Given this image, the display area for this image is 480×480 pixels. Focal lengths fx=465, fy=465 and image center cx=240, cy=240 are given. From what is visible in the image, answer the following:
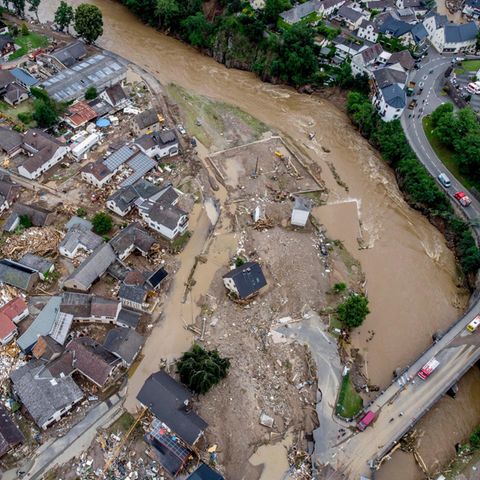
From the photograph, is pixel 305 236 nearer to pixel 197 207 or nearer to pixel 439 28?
pixel 197 207

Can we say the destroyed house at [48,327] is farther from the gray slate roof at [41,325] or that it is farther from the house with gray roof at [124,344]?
the house with gray roof at [124,344]

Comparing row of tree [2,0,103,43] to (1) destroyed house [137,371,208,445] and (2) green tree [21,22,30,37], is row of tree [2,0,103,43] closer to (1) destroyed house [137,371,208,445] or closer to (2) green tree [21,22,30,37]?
(2) green tree [21,22,30,37]

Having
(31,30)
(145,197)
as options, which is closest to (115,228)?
(145,197)

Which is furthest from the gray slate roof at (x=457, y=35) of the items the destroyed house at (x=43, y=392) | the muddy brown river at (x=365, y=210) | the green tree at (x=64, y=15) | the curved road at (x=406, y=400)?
the destroyed house at (x=43, y=392)

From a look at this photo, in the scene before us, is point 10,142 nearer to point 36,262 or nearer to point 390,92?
point 36,262

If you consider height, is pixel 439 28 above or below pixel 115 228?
above

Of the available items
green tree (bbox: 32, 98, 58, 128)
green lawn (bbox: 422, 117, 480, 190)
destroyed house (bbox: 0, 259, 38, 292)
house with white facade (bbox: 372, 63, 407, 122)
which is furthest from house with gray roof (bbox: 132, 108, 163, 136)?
green lawn (bbox: 422, 117, 480, 190)
